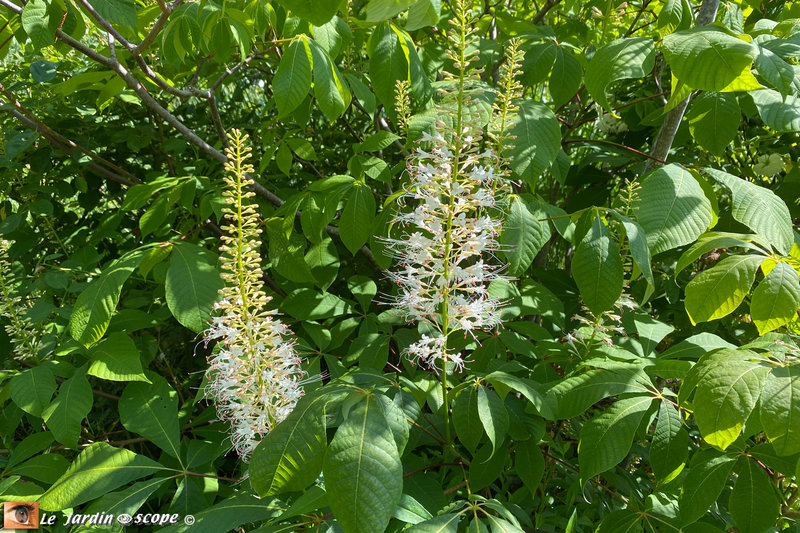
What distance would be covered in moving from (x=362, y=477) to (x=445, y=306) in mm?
655

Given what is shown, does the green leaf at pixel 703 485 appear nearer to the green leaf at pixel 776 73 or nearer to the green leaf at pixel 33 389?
the green leaf at pixel 776 73

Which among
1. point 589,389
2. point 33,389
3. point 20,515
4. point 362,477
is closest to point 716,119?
point 589,389

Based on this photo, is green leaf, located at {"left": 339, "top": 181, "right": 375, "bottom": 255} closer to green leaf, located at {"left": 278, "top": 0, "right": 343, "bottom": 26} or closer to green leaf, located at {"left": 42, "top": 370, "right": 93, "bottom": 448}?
green leaf, located at {"left": 42, "top": 370, "right": 93, "bottom": 448}

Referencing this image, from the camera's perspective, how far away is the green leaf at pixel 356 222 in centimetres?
221

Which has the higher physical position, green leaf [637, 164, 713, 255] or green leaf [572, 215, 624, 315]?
green leaf [637, 164, 713, 255]

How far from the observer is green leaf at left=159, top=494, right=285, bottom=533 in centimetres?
139

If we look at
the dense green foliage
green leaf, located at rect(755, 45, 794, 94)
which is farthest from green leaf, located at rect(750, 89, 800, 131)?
green leaf, located at rect(755, 45, 794, 94)

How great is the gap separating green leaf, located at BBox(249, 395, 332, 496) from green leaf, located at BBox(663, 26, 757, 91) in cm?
142

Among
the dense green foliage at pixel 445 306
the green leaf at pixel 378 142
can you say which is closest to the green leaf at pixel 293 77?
the dense green foliage at pixel 445 306

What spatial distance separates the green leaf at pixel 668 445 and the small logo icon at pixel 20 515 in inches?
86.2

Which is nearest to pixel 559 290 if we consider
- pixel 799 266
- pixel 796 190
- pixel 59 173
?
pixel 799 266

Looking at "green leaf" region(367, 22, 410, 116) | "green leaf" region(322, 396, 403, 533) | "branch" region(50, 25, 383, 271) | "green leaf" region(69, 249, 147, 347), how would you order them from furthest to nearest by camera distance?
"branch" region(50, 25, 383, 271), "green leaf" region(367, 22, 410, 116), "green leaf" region(69, 249, 147, 347), "green leaf" region(322, 396, 403, 533)

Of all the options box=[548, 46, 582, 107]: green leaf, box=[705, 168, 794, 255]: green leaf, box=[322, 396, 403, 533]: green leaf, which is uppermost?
box=[548, 46, 582, 107]: green leaf

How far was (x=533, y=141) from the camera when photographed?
191 cm
